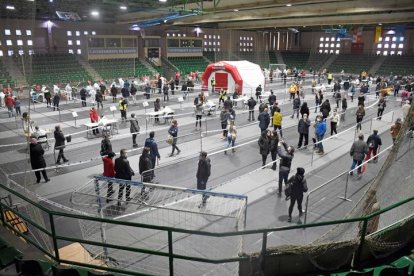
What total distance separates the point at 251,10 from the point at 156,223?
26834 millimetres

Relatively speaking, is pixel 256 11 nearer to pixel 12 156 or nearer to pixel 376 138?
pixel 376 138

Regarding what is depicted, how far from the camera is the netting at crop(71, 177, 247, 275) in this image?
273 inches

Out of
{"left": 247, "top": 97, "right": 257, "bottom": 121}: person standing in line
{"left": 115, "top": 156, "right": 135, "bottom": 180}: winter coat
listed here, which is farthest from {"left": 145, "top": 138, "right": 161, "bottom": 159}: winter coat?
{"left": 247, "top": 97, "right": 257, "bottom": 121}: person standing in line

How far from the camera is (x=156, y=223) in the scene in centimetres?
840

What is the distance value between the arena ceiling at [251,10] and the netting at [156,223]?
18.0 m

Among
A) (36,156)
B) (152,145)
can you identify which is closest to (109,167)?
(152,145)

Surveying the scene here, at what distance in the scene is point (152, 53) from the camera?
43469 millimetres

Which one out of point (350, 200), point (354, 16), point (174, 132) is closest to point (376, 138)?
point (350, 200)

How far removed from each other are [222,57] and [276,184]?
132ft

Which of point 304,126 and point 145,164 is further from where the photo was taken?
point 304,126

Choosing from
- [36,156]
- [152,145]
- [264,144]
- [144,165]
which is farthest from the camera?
[264,144]

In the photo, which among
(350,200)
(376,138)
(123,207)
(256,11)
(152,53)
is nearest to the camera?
(123,207)

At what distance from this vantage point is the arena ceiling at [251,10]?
966 inches

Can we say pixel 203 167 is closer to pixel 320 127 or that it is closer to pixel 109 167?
pixel 109 167
